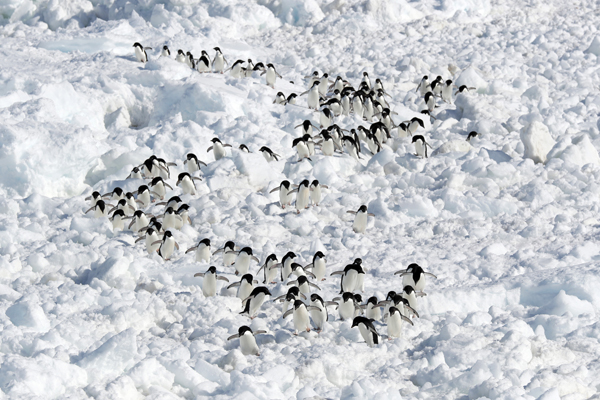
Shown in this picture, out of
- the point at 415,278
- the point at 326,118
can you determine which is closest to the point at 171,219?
the point at 415,278

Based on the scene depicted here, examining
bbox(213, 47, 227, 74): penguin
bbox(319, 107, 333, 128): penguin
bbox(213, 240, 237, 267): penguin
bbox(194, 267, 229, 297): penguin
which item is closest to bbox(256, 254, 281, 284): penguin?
bbox(213, 240, 237, 267): penguin

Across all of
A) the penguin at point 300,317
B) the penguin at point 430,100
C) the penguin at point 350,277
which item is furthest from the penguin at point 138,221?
the penguin at point 430,100

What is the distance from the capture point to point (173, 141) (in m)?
9.54

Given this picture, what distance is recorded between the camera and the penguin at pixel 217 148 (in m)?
9.38

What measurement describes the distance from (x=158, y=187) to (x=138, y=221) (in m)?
0.88

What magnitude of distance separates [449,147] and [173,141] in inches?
161

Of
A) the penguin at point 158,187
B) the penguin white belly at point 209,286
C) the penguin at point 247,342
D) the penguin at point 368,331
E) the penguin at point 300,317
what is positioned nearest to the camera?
the penguin at point 247,342

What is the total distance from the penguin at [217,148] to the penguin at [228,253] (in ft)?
8.37

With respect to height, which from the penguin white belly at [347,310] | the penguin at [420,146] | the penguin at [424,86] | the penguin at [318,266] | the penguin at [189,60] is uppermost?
the penguin white belly at [347,310]

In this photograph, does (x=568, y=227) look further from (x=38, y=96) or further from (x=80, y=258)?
(x=38, y=96)

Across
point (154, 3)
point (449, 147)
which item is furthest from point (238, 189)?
point (154, 3)

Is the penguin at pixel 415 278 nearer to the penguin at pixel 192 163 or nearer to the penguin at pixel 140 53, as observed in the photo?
the penguin at pixel 192 163

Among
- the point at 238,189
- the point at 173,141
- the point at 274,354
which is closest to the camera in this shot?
the point at 274,354

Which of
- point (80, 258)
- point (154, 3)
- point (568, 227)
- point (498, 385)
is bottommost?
point (154, 3)
